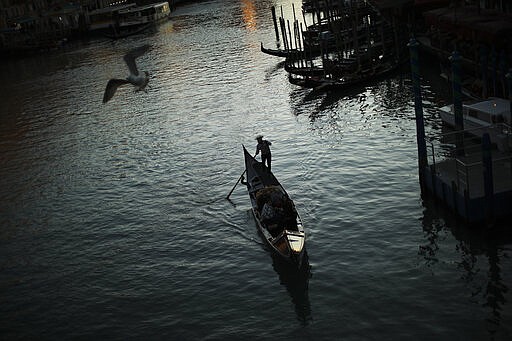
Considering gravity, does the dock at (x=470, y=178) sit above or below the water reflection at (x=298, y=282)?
above

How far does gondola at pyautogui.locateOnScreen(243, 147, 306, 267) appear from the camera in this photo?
19281 mm

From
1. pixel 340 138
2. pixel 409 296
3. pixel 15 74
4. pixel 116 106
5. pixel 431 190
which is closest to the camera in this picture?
pixel 409 296

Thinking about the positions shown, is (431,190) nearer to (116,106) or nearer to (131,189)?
(131,189)

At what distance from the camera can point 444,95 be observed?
35250mm

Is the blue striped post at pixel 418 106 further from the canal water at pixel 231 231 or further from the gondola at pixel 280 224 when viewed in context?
the gondola at pixel 280 224

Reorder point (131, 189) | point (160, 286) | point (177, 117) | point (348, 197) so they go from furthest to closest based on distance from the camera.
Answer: point (177, 117), point (131, 189), point (348, 197), point (160, 286)

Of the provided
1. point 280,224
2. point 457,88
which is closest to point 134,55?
point 280,224

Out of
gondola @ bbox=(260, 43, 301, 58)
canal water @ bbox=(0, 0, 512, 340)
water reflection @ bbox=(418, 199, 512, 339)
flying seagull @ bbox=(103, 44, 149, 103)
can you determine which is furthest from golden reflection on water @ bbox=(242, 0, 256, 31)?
water reflection @ bbox=(418, 199, 512, 339)

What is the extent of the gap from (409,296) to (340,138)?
14.8 m

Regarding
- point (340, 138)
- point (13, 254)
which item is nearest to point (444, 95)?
point (340, 138)

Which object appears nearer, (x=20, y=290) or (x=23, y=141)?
(x=20, y=290)

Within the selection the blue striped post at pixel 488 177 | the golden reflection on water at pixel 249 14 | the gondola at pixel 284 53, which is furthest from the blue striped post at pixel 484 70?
the golden reflection on water at pixel 249 14

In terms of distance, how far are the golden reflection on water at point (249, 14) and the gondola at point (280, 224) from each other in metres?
54.2

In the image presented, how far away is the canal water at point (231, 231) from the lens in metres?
17.9
